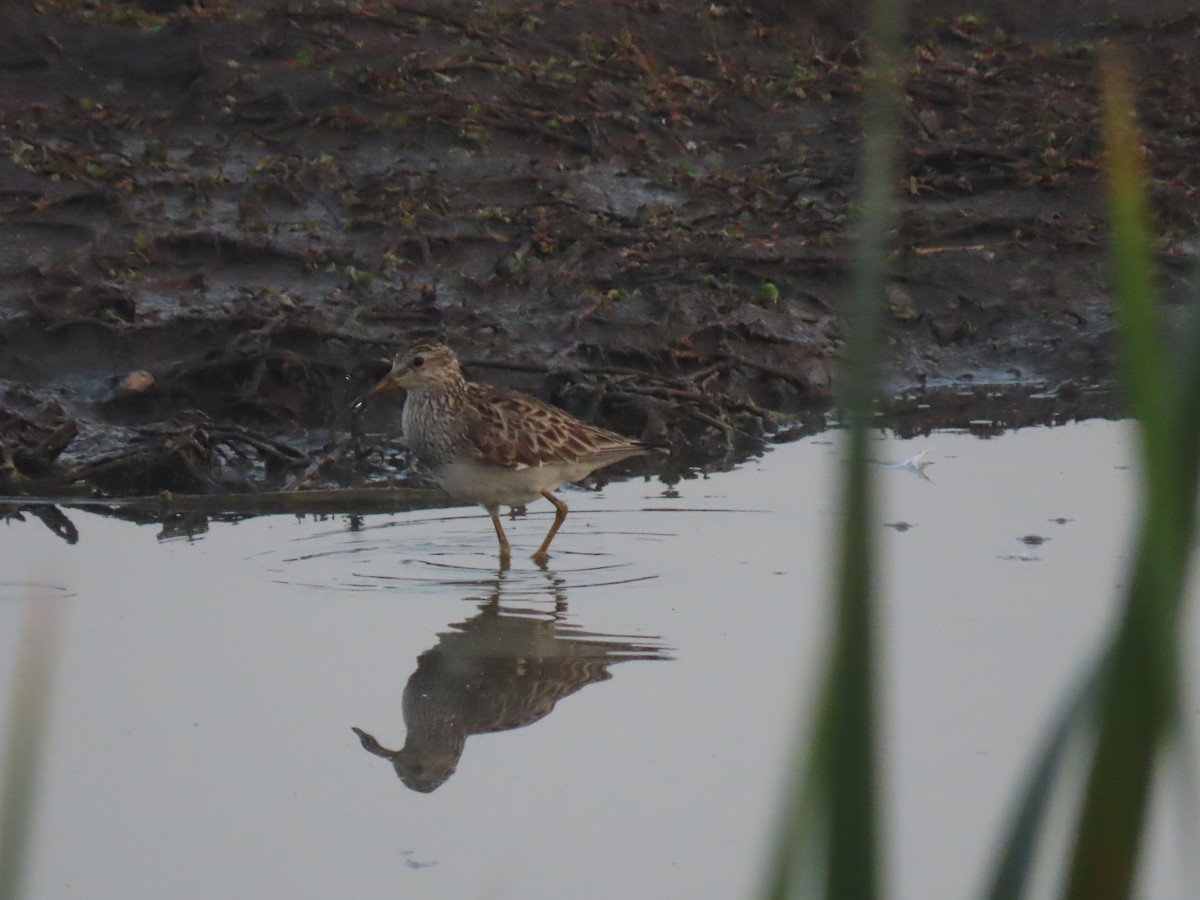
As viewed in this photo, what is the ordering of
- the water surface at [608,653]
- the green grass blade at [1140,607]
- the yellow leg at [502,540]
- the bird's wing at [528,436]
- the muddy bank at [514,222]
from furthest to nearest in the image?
the muddy bank at [514,222] → the bird's wing at [528,436] → the yellow leg at [502,540] → the water surface at [608,653] → the green grass blade at [1140,607]

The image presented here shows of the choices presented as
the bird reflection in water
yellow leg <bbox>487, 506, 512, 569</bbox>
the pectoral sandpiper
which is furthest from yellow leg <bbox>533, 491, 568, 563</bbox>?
the bird reflection in water

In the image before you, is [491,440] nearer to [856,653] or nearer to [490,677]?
[490,677]

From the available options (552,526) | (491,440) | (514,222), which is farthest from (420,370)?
(514,222)

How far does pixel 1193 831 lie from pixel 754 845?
3306 millimetres

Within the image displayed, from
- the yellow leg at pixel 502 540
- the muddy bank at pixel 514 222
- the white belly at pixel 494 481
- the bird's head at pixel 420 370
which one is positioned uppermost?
the muddy bank at pixel 514 222

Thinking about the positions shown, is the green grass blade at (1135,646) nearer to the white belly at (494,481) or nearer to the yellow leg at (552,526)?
the yellow leg at (552,526)

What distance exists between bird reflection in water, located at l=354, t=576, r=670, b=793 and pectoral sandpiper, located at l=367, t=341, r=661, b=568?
3.16 feet

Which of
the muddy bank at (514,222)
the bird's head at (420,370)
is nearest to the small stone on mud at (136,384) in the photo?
the muddy bank at (514,222)

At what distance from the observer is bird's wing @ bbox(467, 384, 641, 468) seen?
781cm

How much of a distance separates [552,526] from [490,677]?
1.95 m

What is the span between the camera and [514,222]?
11.7 meters

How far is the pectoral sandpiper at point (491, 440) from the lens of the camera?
25.7 ft

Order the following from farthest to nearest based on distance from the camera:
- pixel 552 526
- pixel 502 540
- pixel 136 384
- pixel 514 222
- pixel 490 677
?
1. pixel 514 222
2. pixel 136 384
3. pixel 552 526
4. pixel 502 540
5. pixel 490 677

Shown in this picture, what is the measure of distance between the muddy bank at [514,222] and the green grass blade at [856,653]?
295 inches
